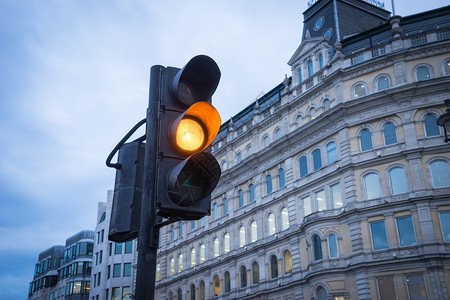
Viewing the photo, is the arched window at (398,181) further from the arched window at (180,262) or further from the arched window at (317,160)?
the arched window at (180,262)

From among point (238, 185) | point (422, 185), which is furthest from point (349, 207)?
point (238, 185)

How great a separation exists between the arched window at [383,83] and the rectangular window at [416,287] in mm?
12763

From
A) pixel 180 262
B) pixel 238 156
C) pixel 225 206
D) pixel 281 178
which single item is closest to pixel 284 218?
pixel 281 178

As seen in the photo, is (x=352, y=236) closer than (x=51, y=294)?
Yes

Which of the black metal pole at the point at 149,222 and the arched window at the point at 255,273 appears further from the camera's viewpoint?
the arched window at the point at 255,273

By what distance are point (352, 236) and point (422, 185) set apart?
5423 millimetres

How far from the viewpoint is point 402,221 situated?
3031 centimetres

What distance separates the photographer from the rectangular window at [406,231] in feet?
97.6

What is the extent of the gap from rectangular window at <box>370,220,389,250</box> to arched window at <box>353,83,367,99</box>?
361 inches

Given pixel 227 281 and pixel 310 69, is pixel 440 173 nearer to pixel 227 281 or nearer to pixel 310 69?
pixel 310 69

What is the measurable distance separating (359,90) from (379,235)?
10397mm

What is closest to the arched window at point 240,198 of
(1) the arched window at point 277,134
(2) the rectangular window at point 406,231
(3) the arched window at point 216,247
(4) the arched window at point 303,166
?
(3) the arched window at point 216,247

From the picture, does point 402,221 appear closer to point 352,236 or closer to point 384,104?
point 352,236

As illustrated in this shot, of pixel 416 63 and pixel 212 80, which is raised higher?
pixel 416 63
